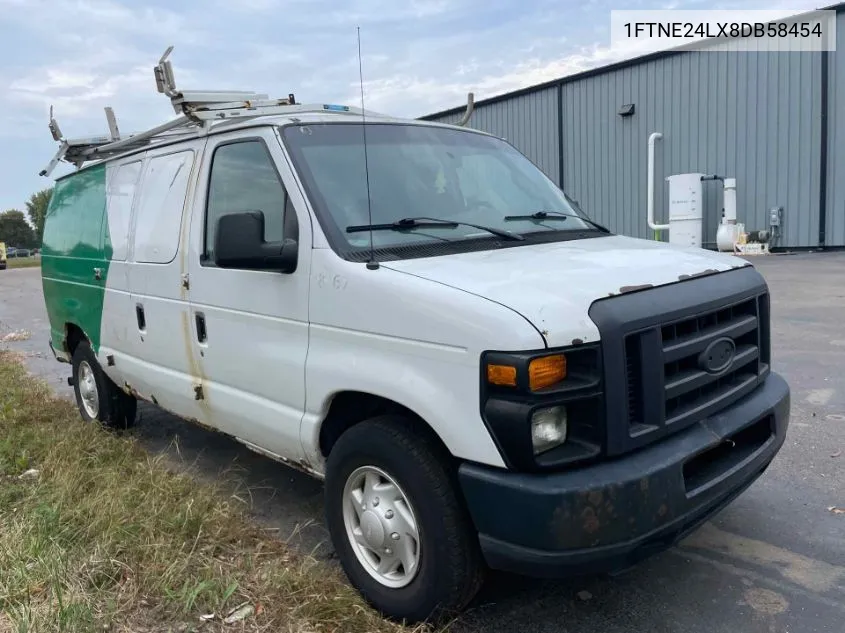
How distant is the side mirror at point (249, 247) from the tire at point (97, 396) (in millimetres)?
2934

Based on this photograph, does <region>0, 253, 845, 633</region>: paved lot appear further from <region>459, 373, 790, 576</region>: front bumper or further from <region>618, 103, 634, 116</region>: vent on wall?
<region>618, 103, 634, 116</region>: vent on wall

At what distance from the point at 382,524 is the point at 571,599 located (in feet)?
3.03

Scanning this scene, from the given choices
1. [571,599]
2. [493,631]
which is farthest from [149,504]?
[571,599]

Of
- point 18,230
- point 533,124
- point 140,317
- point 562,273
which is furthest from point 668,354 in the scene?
point 18,230

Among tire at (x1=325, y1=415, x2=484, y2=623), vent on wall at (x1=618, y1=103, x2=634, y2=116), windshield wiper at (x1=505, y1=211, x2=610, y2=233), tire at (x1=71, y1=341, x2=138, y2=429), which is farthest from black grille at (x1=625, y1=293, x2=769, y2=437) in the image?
vent on wall at (x1=618, y1=103, x2=634, y2=116)

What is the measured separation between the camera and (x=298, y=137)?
347cm

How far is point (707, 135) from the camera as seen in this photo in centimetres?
1886

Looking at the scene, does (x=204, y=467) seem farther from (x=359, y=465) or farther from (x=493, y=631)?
(x=493, y=631)

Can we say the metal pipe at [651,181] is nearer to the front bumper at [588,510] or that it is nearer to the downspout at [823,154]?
the downspout at [823,154]

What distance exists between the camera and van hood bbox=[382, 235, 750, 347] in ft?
7.91

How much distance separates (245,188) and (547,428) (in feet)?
6.99

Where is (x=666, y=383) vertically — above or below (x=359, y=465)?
above

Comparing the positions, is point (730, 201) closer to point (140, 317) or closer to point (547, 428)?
point (140, 317)

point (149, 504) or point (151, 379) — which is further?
point (151, 379)
